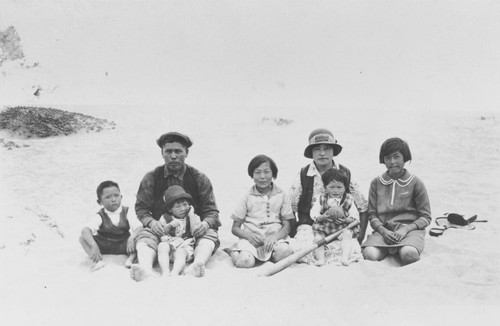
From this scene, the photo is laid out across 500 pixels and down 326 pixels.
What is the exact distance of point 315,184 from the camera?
4.34 metres

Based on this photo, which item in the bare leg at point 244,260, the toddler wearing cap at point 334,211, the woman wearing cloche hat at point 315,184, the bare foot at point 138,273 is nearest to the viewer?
the bare foot at point 138,273

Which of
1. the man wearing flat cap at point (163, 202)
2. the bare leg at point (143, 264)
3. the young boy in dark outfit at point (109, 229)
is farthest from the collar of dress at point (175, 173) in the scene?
the bare leg at point (143, 264)

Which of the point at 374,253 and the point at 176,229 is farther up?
the point at 176,229

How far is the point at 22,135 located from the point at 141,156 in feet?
10.3

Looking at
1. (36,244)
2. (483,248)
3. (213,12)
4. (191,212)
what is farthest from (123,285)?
(213,12)

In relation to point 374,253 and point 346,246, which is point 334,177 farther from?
point 374,253

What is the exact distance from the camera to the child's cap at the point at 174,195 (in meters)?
3.83

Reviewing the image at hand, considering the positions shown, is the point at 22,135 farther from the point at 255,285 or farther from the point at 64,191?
the point at 255,285

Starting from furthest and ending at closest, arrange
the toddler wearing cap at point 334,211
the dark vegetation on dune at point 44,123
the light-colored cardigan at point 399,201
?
the dark vegetation on dune at point 44,123 < the light-colored cardigan at point 399,201 < the toddler wearing cap at point 334,211

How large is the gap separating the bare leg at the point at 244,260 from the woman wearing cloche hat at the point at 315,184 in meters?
0.59

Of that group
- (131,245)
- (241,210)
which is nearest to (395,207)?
(241,210)

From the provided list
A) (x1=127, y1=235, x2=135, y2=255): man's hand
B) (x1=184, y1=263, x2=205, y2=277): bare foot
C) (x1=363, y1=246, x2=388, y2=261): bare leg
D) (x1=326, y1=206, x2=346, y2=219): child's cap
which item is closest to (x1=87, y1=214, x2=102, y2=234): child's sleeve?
(x1=127, y1=235, x2=135, y2=255): man's hand

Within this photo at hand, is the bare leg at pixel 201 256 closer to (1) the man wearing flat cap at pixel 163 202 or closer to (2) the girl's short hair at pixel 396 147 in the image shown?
(1) the man wearing flat cap at pixel 163 202

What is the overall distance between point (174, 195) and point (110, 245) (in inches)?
31.2
